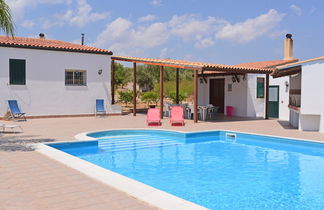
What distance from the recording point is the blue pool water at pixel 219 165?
6.02 metres

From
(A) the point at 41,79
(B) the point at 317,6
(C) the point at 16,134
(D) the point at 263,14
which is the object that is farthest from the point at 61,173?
(B) the point at 317,6

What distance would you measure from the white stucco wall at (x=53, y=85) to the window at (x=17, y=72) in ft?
0.51

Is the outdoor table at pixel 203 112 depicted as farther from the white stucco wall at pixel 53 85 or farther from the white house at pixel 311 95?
the white stucco wall at pixel 53 85

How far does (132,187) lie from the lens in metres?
4.88

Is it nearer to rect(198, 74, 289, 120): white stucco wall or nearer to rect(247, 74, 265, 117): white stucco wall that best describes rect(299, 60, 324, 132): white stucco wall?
Result: rect(198, 74, 289, 120): white stucco wall

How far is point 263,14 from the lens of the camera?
68.3 feet

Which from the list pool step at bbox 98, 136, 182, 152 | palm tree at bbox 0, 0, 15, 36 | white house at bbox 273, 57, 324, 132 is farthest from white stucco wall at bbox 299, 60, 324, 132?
palm tree at bbox 0, 0, 15, 36

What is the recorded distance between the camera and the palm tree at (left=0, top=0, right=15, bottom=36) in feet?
25.6

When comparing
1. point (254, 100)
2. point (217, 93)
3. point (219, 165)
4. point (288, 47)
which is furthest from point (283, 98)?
point (219, 165)

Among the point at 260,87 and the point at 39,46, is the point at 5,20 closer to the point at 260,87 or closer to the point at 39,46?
the point at 39,46

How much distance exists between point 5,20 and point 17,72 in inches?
392

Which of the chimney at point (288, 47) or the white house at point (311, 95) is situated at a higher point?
the chimney at point (288, 47)

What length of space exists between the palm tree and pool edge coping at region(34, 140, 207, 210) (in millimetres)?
3278

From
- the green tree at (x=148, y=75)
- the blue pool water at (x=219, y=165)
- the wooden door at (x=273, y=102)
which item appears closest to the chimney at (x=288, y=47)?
the wooden door at (x=273, y=102)
